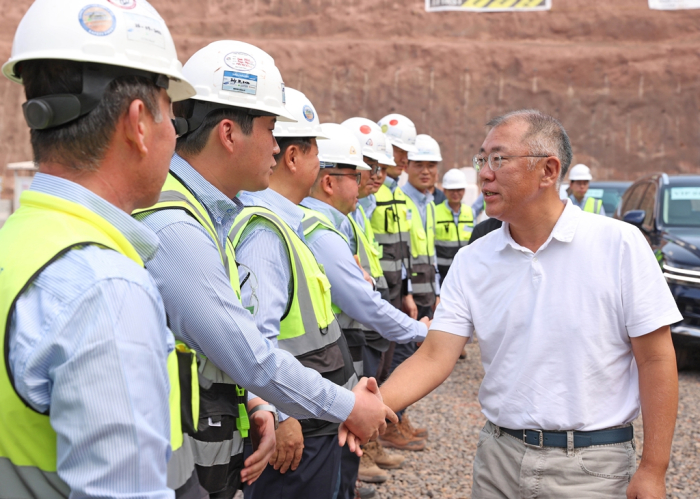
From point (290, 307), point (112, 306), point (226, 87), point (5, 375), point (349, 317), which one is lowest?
point (349, 317)

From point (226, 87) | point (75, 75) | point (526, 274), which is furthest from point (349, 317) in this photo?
point (75, 75)

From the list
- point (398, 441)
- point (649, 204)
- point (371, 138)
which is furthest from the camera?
point (649, 204)

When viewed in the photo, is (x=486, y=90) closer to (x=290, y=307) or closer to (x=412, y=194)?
(x=412, y=194)

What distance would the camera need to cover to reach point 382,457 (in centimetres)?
583

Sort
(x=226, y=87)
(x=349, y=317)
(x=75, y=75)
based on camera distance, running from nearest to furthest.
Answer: (x=75, y=75), (x=226, y=87), (x=349, y=317)

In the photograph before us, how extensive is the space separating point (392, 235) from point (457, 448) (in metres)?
2.03

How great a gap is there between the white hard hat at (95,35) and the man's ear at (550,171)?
5.57 ft

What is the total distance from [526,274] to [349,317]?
1.79 meters

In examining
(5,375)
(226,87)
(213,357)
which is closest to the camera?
(5,375)

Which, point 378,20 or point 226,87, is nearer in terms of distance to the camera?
point 226,87

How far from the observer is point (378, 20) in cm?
2830

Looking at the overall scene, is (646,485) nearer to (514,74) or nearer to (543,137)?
(543,137)

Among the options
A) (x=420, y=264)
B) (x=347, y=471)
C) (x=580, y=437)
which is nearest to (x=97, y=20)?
(x=580, y=437)

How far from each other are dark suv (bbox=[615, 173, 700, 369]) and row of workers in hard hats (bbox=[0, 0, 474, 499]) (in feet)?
16.7
